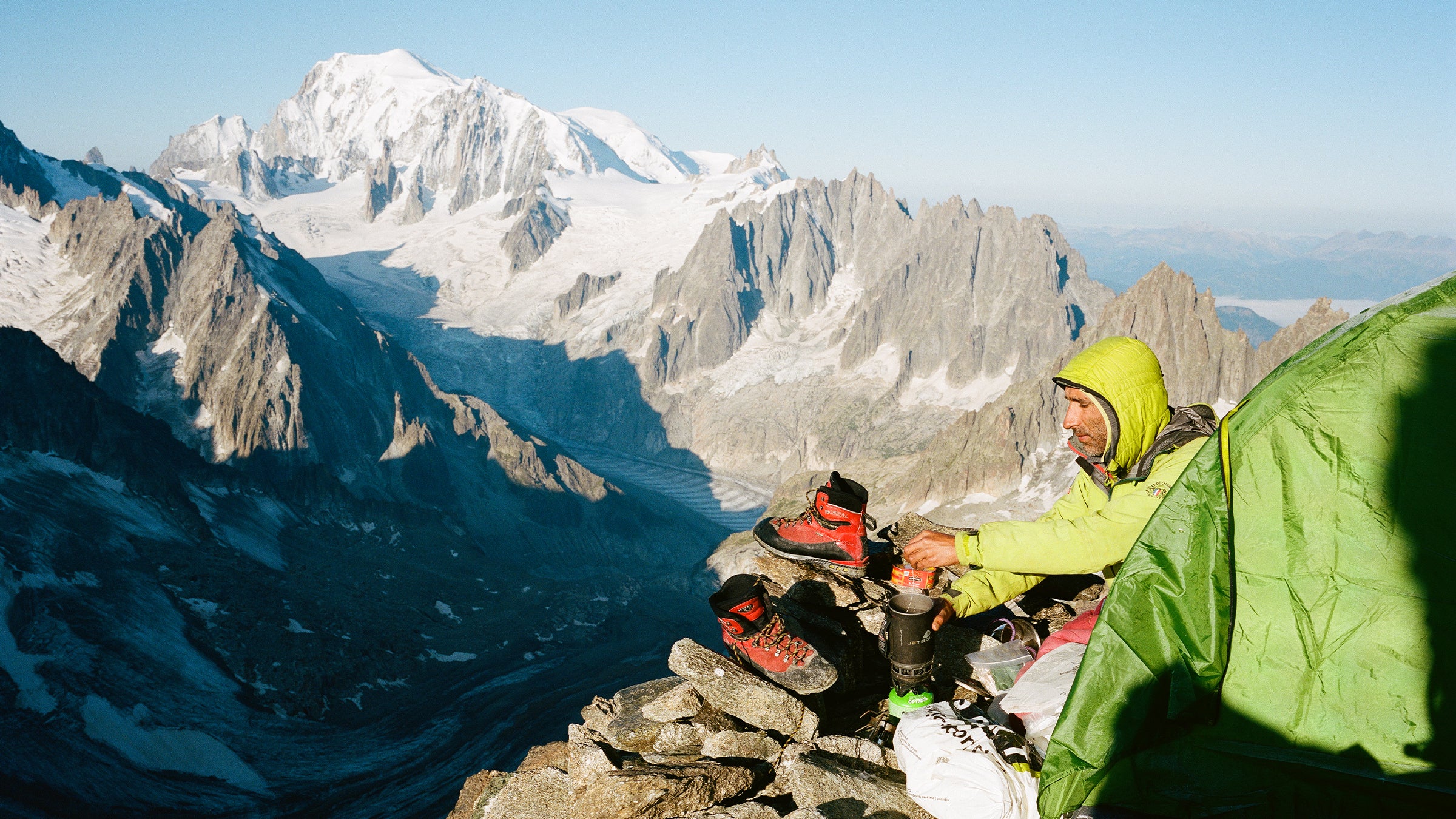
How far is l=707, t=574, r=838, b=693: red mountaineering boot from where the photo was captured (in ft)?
25.8

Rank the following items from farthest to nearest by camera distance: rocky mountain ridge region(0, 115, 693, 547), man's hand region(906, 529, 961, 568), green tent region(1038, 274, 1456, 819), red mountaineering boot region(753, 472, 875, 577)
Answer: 1. rocky mountain ridge region(0, 115, 693, 547)
2. red mountaineering boot region(753, 472, 875, 577)
3. man's hand region(906, 529, 961, 568)
4. green tent region(1038, 274, 1456, 819)

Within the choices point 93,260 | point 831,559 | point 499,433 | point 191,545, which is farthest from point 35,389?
point 831,559

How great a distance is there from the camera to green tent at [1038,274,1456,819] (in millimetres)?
4613

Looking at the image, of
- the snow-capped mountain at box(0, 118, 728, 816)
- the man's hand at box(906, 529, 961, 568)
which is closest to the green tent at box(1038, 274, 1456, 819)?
the man's hand at box(906, 529, 961, 568)

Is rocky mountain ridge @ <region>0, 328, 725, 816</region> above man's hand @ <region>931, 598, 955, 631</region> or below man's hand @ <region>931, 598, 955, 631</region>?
below

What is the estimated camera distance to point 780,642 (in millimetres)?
8086

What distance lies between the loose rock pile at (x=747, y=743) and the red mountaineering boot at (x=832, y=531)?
2.83ft

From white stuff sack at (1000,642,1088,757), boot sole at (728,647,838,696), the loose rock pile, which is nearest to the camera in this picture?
white stuff sack at (1000,642,1088,757)

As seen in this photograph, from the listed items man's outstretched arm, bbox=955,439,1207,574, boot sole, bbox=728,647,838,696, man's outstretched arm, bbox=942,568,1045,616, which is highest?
man's outstretched arm, bbox=955,439,1207,574

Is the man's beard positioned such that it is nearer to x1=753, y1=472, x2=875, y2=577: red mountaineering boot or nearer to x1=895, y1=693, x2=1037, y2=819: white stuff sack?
x1=753, y1=472, x2=875, y2=577: red mountaineering boot

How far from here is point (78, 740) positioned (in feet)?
155

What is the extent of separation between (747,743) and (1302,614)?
193 inches

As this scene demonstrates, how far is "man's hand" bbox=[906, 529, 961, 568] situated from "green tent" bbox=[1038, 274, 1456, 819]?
183cm

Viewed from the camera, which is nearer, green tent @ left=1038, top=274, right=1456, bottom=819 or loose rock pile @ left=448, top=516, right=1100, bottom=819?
green tent @ left=1038, top=274, right=1456, bottom=819
